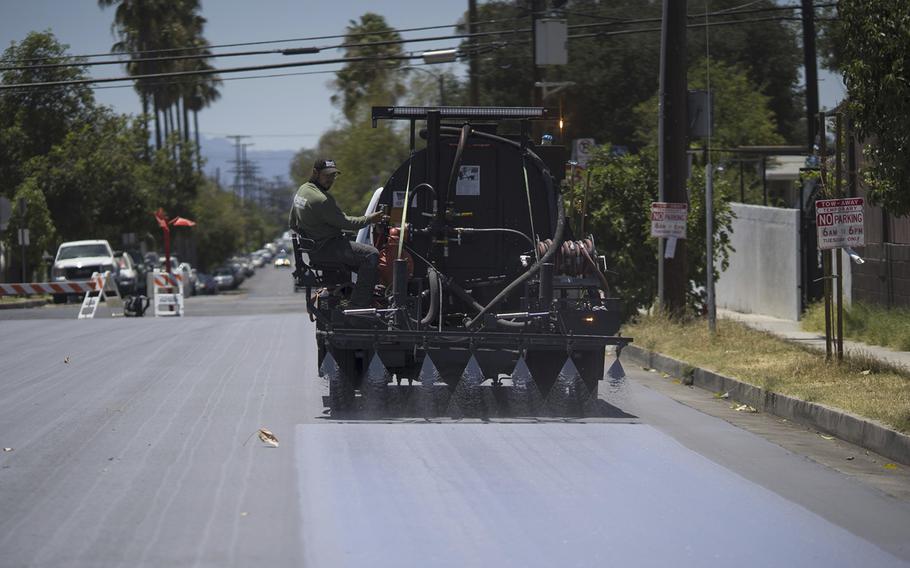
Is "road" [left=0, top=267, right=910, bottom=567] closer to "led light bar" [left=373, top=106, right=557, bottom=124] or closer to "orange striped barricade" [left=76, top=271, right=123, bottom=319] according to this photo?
"led light bar" [left=373, top=106, right=557, bottom=124]

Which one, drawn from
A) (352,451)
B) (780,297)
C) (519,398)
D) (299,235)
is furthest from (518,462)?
(780,297)

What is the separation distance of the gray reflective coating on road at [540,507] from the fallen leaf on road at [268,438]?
220 millimetres

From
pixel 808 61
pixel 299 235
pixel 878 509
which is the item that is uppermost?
pixel 808 61

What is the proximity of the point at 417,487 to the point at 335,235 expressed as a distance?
441 cm

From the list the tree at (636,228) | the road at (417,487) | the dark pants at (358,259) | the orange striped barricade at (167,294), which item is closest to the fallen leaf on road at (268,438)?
the road at (417,487)

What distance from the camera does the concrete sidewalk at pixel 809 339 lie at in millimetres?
15904

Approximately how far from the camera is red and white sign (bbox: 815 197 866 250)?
1327 cm

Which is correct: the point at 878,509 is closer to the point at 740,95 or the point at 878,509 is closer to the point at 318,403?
the point at 318,403

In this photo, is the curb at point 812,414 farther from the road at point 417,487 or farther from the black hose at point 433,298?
the black hose at point 433,298

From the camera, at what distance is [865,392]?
12211 mm

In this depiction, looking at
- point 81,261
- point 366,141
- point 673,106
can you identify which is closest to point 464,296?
point 673,106

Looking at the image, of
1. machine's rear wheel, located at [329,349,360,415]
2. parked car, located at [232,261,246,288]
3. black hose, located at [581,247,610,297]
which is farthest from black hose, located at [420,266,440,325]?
parked car, located at [232,261,246,288]

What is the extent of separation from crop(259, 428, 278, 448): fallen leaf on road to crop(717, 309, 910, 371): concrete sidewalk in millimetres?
7345

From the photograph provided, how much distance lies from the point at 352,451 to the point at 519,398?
3.31m
